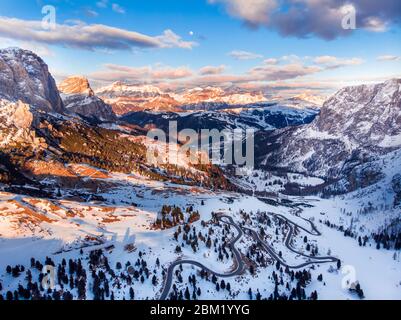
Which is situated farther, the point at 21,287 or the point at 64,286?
Answer: the point at 64,286
